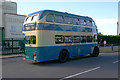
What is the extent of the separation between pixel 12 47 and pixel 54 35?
928 cm

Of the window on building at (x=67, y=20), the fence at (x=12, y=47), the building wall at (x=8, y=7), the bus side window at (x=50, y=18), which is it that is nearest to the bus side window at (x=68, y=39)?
the window on building at (x=67, y=20)

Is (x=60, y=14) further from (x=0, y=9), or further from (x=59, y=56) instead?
(x=0, y=9)

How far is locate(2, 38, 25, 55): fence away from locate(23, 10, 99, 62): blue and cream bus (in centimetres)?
786

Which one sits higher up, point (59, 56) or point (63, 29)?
point (63, 29)

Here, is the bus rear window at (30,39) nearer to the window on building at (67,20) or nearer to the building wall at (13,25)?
the window on building at (67,20)

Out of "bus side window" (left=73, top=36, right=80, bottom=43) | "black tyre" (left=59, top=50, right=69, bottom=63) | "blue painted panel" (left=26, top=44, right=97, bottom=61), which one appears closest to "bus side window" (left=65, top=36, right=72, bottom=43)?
"blue painted panel" (left=26, top=44, right=97, bottom=61)

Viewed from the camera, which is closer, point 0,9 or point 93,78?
point 93,78

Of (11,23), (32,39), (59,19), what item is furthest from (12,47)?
(11,23)

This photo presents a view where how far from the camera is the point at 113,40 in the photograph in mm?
48062

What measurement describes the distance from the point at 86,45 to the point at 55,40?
4.47 m

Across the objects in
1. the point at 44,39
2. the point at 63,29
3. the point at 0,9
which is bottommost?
the point at 44,39

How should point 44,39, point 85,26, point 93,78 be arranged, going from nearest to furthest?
point 93,78, point 44,39, point 85,26

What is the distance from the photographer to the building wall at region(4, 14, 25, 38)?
31209 mm

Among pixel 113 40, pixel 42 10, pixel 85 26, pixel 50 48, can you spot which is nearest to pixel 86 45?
pixel 85 26
